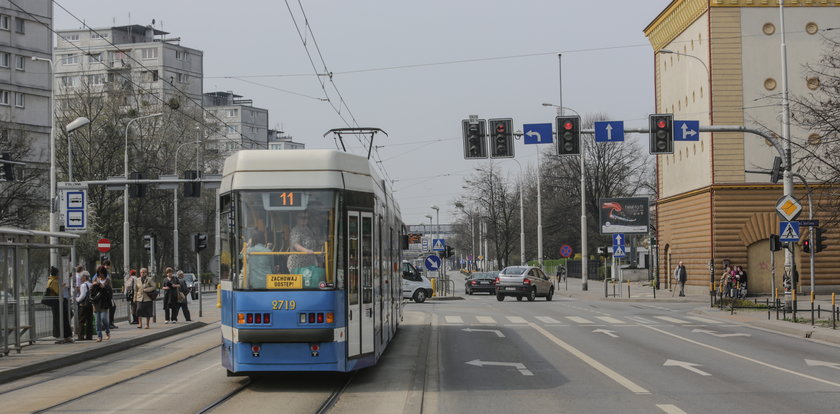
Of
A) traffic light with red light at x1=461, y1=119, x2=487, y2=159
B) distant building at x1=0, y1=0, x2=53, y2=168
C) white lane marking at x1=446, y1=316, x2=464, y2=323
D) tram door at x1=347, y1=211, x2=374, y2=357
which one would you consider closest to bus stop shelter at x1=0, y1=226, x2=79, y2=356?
tram door at x1=347, y1=211, x2=374, y2=357

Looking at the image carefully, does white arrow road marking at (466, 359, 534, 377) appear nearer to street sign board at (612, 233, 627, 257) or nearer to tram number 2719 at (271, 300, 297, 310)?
tram number 2719 at (271, 300, 297, 310)

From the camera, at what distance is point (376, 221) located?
48.6 feet

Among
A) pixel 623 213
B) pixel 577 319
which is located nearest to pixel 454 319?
pixel 577 319

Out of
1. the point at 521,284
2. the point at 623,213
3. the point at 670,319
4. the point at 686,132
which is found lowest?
the point at 670,319

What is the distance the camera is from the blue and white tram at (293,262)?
13.0 m

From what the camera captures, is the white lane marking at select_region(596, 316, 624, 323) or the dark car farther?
the dark car

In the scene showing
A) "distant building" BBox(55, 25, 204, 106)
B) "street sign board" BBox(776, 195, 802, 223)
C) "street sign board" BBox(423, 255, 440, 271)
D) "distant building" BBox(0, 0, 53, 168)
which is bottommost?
"street sign board" BBox(423, 255, 440, 271)

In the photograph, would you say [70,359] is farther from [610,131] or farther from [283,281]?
[610,131]

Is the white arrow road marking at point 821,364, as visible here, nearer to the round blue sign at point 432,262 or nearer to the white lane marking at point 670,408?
the white lane marking at point 670,408

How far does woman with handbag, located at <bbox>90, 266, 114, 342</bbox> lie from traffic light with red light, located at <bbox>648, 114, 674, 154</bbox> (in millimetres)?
14460

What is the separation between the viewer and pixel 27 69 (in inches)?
2884

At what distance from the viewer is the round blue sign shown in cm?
4578

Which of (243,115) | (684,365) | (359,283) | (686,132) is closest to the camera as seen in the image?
(359,283)

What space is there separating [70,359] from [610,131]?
1734 cm
